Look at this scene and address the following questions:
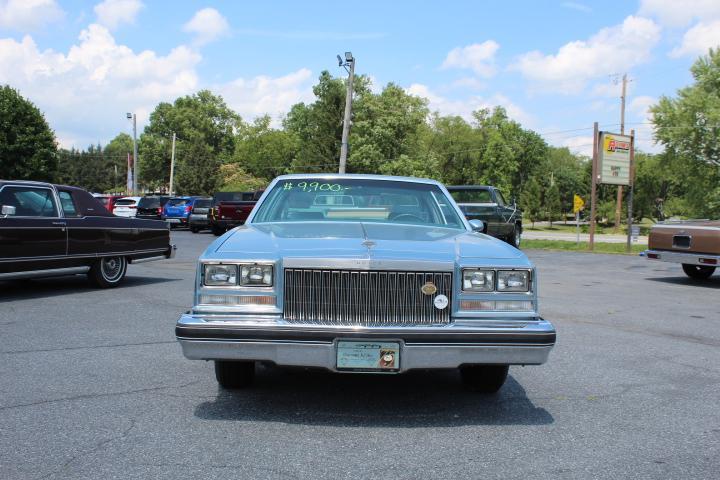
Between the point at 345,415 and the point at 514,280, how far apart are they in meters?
1.35

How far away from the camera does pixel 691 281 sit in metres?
13.8

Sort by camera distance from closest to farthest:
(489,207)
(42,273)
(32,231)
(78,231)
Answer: (32,231) < (42,273) < (78,231) < (489,207)

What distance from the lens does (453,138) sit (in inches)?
3145

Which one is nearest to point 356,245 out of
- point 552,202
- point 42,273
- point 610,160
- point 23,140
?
point 42,273

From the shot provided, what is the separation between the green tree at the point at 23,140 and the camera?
5138cm

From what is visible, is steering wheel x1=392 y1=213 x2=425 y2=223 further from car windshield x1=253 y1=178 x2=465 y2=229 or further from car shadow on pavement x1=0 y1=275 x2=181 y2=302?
car shadow on pavement x1=0 y1=275 x2=181 y2=302

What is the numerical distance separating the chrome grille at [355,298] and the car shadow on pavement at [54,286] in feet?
22.7

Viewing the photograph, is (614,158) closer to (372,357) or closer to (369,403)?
(369,403)

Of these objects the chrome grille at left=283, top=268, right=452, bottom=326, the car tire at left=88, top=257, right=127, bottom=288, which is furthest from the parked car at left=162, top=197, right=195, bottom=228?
the chrome grille at left=283, top=268, right=452, bottom=326

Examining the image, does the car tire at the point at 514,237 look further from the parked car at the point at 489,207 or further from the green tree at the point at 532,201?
the green tree at the point at 532,201

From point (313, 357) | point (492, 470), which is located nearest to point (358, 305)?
point (313, 357)

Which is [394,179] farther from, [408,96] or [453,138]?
[453,138]

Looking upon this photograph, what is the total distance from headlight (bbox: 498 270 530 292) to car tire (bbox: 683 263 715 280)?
1147 centimetres

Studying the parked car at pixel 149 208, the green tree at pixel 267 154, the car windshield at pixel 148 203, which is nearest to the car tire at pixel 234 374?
the parked car at pixel 149 208
